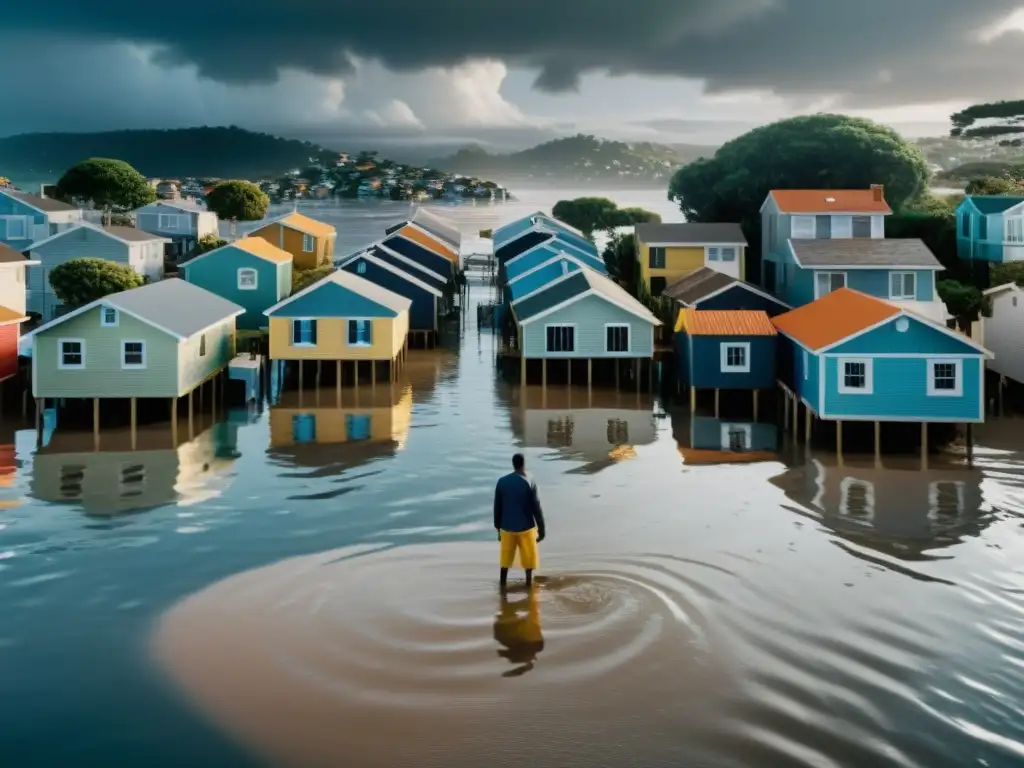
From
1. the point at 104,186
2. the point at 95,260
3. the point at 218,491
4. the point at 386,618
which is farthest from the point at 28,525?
the point at 104,186

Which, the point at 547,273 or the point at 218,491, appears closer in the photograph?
the point at 218,491

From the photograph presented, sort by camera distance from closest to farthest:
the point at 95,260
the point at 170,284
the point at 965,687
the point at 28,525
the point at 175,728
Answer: the point at 175,728 → the point at 965,687 → the point at 28,525 → the point at 170,284 → the point at 95,260

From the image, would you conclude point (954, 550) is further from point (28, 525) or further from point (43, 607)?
point (28, 525)

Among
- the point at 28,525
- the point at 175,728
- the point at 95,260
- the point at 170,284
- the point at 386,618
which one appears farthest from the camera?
the point at 95,260

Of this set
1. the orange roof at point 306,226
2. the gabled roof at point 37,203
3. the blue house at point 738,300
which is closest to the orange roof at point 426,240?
the orange roof at point 306,226

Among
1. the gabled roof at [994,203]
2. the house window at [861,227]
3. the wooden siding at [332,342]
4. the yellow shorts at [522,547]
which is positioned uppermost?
the gabled roof at [994,203]

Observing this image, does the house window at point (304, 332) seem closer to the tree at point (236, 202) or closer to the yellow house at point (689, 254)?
the yellow house at point (689, 254)

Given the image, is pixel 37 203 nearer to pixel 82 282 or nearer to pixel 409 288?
pixel 82 282
